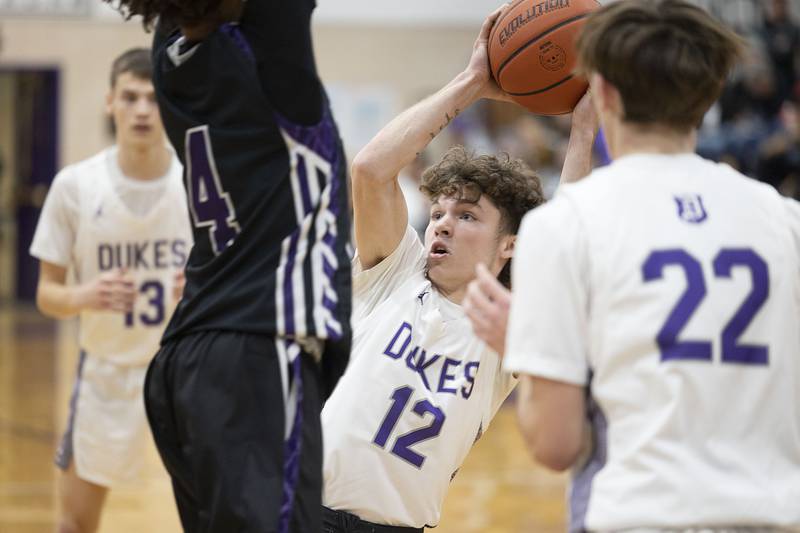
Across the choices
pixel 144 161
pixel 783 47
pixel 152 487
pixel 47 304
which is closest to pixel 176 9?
pixel 47 304

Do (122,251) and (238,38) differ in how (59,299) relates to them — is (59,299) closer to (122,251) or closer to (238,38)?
(122,251)

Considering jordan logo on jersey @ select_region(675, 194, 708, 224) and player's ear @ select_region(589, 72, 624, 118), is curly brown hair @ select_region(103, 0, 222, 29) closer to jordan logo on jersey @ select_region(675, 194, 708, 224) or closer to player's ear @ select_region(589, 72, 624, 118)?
player's ear @ select_region(589, 72, 624, 118)

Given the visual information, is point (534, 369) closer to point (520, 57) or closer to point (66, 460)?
point (520, 57)

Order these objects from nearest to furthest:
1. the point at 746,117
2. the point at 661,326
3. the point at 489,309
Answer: the point at 661,326 → the point at 489,309 → the point at 746,117

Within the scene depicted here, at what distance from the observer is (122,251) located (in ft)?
15.9

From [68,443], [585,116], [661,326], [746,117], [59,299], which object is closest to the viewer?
[661,326]

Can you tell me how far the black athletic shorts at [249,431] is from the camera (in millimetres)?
2125

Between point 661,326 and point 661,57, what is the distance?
45 cm

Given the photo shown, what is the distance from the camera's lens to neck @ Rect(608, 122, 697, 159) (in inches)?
78.5

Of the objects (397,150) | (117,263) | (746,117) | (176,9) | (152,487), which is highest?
(746,117)

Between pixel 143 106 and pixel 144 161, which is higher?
pixel 143 106

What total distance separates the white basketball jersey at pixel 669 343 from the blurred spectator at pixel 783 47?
433 inches

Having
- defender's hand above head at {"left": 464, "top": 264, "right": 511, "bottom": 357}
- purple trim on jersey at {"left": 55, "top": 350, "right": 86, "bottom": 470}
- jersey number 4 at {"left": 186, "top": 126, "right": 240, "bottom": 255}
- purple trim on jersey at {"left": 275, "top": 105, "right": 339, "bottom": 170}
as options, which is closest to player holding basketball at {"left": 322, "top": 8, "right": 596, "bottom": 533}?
purple trim on jersey at {"left": 275, "top": 105, "right": 339, "bottom": 170}

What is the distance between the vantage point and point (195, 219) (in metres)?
2.30
